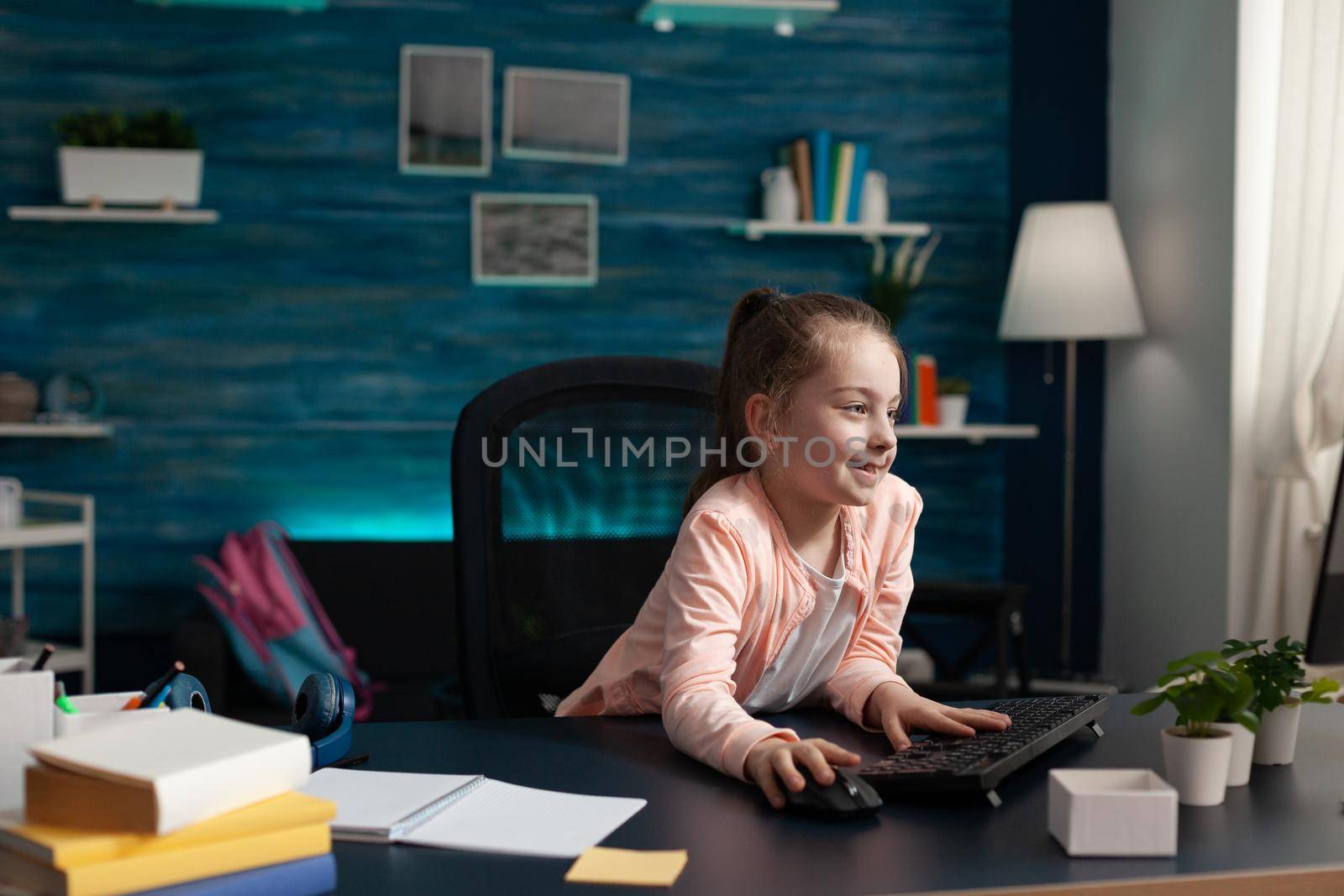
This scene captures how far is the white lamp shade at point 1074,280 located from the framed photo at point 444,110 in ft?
5.41

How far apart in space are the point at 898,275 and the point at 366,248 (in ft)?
5.25

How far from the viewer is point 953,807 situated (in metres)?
0.94

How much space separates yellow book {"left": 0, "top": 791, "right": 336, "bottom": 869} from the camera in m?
0.70

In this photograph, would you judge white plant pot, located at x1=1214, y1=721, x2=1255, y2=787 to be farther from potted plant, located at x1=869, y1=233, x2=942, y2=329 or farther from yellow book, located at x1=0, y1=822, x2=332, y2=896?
potted plant, located at x1=869, y1=233, x2=942, y2=329

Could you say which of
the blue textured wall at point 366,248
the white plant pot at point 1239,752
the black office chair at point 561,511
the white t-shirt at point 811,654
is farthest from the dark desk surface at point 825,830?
the blue textured wall at point 366,248

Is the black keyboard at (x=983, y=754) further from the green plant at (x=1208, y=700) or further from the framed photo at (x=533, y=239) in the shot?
the framed photo at (x=533, y=239)

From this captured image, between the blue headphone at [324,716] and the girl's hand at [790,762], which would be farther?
the blue headphone at [324,716]

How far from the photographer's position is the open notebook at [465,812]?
87cm

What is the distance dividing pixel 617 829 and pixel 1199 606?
117 inches

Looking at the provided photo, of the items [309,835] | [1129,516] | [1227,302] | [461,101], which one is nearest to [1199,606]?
[1129,516]

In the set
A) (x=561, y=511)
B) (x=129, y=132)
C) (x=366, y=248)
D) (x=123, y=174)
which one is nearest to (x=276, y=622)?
(x=366, y=248)

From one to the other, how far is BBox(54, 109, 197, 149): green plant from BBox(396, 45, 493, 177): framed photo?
0.62 meters

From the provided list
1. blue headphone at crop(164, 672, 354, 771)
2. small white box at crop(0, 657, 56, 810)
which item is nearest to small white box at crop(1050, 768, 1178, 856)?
blue headphone at crop(164, 672, 354, 771)

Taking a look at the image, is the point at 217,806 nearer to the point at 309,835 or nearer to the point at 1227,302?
the point at 309,835
